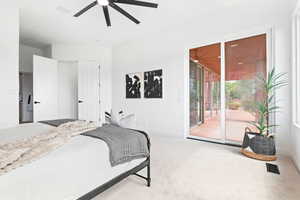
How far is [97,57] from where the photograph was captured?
525 centimetres

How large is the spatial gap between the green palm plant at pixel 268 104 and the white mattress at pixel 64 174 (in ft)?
8.33

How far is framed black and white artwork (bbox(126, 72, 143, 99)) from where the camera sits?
15.3 feet

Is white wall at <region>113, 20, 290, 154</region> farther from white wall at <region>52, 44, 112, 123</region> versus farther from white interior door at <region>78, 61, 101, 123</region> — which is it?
white interior door at <region>78, 61, 101, 123</region>

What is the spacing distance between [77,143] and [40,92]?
3.98 m

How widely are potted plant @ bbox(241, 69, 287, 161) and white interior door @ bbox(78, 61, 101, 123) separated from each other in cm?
422

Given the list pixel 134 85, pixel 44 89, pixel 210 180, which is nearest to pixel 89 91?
pixel 44 89

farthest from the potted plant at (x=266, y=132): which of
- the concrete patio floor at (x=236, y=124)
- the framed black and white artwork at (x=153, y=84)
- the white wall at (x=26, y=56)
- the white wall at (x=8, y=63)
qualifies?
the white wall at (x=26, y=56)

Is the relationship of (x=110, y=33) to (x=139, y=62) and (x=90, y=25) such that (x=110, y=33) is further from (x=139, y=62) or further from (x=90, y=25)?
(x=139, y=62)

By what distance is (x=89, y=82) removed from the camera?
4.98m

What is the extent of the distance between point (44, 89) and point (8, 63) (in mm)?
1861

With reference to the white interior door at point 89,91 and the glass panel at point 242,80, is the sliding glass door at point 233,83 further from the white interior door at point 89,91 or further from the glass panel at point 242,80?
the white interior door at point 89,91

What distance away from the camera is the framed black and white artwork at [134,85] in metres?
4.66

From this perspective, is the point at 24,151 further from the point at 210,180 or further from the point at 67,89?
the point at 67,89

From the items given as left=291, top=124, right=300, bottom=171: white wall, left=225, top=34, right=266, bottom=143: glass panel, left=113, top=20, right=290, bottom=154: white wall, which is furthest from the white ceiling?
left=291, top=124, right=300, bottom=171: white wall
